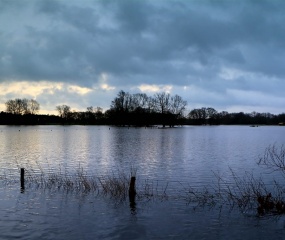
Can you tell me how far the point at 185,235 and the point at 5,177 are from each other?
→ 1881 centimetres

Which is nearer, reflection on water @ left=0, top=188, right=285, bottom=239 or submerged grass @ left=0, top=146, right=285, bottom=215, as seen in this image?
reflection on water @ left=0, top=188, right=285, bottom=239

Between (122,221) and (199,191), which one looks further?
(199,191)

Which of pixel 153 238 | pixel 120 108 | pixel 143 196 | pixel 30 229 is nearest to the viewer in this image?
pixel 153 238

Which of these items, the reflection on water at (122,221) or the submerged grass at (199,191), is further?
the submerged grass at (199,191)

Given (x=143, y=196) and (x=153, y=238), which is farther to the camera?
(x=143, y=196)

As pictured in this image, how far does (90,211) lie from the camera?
18.4 meters

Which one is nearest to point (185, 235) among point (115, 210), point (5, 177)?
point (115, 210)

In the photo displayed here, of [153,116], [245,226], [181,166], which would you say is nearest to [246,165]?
[181,166]

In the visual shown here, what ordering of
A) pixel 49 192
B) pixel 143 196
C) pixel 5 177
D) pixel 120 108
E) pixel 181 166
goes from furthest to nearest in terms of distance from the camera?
1. pixel 120 108
2. pixel 181 166
3. pixel 5 177
4. pixel 49 192
5. pixel 143 196

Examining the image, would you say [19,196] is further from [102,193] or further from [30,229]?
[30,229]

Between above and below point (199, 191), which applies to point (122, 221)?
below

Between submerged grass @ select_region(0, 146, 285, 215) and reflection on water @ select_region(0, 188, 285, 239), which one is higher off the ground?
submerged grass @ select_region(0, 146, 285, 215)

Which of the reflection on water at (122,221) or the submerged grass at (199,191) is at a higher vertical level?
the submerged grass at (199,191)

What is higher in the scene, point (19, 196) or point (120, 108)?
point (120, 108)
